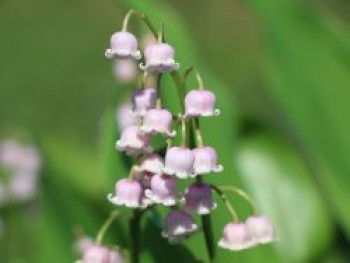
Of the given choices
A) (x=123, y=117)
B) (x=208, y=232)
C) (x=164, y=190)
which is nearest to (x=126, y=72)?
(x=123, y=117)

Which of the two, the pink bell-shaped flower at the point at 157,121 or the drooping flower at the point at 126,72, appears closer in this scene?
the pink bell-shaped flower at the point at 157,121

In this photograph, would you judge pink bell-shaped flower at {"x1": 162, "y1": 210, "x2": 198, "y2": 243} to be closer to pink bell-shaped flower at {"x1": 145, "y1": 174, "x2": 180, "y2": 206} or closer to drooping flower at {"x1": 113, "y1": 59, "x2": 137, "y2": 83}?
pink bell-shaped flower at {"x1": 145, "y1": 174, "x2": 180, "y2": 206}

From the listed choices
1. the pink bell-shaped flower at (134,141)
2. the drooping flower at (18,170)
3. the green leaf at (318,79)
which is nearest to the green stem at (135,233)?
Answer: the pink bell-shaped flower at (134,141)

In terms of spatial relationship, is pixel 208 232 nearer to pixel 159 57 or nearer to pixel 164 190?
pixel 164 190

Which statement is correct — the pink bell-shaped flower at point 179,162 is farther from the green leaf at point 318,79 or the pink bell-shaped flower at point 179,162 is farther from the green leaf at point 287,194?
the green leaf at point 287,194

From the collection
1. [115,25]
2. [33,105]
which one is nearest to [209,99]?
[33,105]

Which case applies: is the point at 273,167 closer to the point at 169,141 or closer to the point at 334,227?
the point at 334,227
